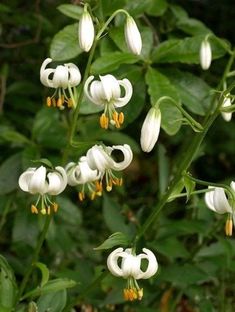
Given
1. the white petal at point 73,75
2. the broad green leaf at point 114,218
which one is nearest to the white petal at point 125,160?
the white petal at point 73,75

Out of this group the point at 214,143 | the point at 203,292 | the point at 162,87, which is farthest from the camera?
the point at 214,143

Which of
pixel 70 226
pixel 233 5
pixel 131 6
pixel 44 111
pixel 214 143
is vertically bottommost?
pixel 214 143

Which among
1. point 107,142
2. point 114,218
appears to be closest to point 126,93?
point 114,218

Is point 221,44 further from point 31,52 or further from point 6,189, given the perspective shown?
point 31,52

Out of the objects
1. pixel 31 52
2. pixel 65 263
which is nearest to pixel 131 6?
pixel 31 52

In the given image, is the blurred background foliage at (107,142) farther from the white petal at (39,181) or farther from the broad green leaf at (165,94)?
the white petal at (39,181)

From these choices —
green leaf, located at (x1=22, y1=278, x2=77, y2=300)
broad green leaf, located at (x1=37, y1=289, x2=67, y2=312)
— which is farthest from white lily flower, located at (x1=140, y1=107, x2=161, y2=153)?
broad green leaf, located at (x1=37, y1=289, x2=67, y2=312)
